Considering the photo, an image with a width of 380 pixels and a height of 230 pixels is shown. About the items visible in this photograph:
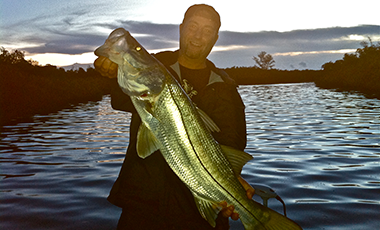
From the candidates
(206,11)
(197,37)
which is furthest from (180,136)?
(206,11)

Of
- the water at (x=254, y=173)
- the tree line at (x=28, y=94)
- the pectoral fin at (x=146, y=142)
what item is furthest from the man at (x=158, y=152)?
the tree line at (x=28, y=94)

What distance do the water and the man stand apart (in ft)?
8.11

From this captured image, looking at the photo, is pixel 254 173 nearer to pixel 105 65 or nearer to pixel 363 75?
pixel 105 65

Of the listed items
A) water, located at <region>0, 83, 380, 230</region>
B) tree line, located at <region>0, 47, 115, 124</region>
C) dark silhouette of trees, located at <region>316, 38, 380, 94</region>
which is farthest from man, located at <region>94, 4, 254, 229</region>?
dark silhouette of trees, located at <region>316, 38, 380, 94</region>

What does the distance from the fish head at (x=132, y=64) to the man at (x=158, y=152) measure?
26cm

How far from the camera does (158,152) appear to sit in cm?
375

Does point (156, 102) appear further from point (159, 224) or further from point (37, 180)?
point (37, 180)

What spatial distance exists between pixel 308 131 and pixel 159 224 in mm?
12317

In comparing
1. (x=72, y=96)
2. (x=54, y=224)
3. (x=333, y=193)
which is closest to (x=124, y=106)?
(x=54, y=224)

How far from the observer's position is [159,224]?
3793mm

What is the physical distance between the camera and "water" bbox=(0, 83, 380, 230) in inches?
254

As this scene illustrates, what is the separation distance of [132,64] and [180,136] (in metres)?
0.75

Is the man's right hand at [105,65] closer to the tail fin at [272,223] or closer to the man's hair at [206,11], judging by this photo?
the man's hair at [206,11]

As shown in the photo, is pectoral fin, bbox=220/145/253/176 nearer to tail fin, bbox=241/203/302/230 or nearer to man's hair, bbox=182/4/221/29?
tail fin, bbox=241/203/302/230
